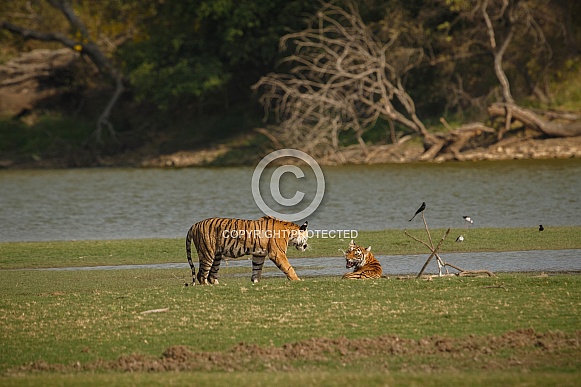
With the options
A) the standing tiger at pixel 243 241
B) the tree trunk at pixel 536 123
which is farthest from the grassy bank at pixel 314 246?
the tree trunk at pixel 536 123

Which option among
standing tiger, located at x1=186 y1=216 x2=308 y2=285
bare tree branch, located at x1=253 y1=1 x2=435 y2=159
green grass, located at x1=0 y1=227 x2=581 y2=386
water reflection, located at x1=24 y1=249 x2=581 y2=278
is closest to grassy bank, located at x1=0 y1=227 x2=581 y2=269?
water reflection, located at x1=24 y1=249 x2=581 y2=278

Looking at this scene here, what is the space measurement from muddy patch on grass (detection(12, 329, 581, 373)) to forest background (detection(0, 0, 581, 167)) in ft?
76.5

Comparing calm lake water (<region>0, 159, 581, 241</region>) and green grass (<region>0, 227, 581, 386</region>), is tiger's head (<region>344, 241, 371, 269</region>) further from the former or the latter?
calm lake water (<region>0, 159, 581, 241</region>)

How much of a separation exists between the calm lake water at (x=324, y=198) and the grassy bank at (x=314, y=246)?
1660 mm

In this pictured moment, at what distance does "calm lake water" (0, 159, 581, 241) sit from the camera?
21.8 metres

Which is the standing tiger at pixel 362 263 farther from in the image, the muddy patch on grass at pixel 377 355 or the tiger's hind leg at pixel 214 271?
the muddy patch on grass at pixel 377 355

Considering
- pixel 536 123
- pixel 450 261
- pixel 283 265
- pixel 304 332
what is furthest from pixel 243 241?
pixel 536 123

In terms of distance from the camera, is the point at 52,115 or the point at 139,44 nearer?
the point at 139,44

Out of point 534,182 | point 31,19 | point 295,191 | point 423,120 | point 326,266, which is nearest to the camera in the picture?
point 326,266

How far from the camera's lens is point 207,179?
111 feet

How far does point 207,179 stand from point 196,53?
31.1 feet

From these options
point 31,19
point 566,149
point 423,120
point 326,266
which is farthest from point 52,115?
point 326,266

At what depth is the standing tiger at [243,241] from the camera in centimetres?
1316

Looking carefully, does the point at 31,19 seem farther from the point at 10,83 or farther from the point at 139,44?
the point at 139,44
